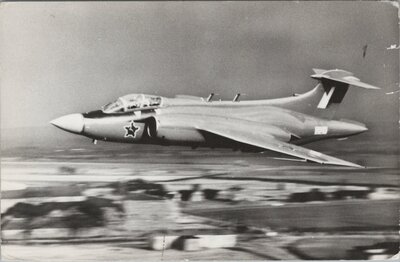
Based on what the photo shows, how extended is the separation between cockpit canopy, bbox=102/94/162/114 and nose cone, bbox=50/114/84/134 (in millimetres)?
282

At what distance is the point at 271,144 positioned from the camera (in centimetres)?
515

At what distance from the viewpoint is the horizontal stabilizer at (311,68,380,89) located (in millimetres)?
5398

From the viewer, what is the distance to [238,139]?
17.0 feet

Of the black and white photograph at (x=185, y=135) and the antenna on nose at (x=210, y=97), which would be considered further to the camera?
the antenna on nose at (x=210, y=97)

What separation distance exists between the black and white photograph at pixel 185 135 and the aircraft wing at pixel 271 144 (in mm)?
30

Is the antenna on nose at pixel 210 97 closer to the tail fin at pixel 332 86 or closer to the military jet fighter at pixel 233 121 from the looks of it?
the military jet fighter at pixel 233 121

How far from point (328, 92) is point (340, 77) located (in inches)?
8.2

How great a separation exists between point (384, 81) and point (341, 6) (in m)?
0.94

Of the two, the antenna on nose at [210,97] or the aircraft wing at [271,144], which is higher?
the antenna on nose at [210,97]

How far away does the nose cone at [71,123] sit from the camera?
5.19m

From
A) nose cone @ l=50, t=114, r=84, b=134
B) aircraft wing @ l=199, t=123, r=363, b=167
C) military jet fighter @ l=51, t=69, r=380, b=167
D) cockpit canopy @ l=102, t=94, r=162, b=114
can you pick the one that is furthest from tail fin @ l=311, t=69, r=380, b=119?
nose cone @ l=50, t=114, r=84, b=134

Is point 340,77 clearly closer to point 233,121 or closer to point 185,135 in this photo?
point 233,121

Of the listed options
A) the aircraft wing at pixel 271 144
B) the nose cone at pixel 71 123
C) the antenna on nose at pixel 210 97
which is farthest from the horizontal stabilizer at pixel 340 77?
the nose cone at pixel 71 123

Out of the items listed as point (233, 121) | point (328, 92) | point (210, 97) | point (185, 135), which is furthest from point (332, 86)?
point (185, 135)
